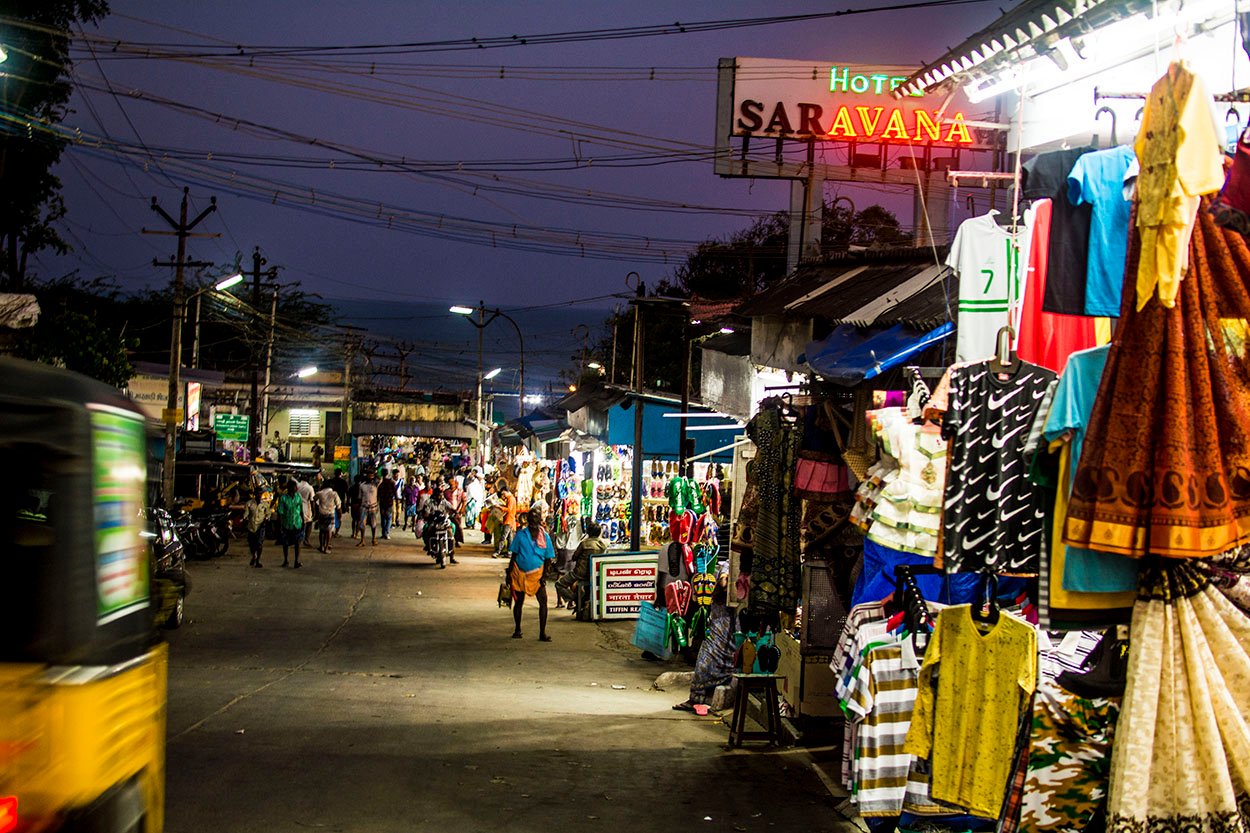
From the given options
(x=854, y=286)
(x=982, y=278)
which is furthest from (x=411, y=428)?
(x=982, y=278)

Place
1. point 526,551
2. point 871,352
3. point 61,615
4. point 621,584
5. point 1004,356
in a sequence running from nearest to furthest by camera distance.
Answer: point 61,615 < point 1004,356 < point 871,352 < point 526,551 < point 621,584

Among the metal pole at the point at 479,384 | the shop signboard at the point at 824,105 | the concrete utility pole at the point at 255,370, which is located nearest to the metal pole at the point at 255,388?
the concrete utility pole at the point at 255,370

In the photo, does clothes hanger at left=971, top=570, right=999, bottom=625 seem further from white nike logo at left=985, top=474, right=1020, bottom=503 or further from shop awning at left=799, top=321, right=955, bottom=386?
shop awning at left=799, top=321, right=955, bottom=386

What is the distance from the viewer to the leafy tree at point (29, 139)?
25.2 metres

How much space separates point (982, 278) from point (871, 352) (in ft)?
6.22

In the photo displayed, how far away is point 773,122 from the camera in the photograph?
30.8 meters

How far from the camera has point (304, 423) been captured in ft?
247

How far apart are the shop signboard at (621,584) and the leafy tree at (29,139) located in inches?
570

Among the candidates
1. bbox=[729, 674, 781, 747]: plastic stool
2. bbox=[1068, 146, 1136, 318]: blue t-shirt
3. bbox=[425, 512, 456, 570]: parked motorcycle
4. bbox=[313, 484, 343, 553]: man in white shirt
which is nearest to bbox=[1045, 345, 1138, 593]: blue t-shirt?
bbox=[1068, 146, 1136, 318]: blue t-shirt

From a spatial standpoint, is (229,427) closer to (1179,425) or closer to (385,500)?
(385,500)

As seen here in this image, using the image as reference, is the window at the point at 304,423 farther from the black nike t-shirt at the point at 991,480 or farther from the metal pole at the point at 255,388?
the black nike t-shirt at the point at 991,480

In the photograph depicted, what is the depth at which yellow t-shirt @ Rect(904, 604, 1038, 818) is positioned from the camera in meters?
5.73

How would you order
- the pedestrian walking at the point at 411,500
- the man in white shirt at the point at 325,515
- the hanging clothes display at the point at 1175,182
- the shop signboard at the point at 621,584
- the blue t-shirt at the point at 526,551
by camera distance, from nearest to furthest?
the hanging clothes display at the point at 1175,182, the blue t-shirt at the point at 526,551, the shop signboard at the point at 621,584, the man in white shirt at the point at 325,515, the pedestrian walking at the point at 411,500

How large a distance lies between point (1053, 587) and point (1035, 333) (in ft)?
7.18
